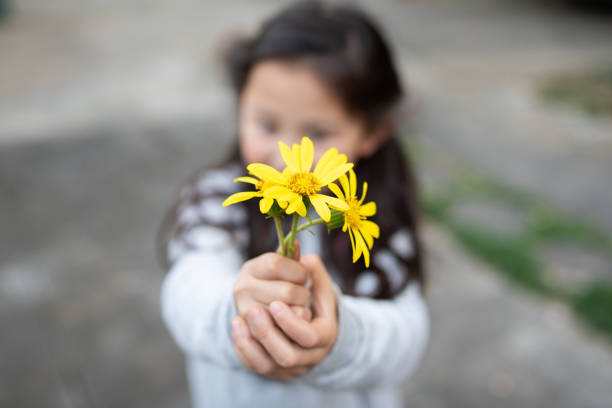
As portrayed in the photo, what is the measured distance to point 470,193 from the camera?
253cm

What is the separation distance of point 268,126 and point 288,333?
469 mm

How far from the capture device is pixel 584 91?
376 centimetres

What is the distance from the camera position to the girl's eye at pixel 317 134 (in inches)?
34.9

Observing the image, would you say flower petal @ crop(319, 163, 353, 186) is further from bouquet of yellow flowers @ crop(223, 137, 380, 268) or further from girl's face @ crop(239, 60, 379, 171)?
girl's face @ crop(239, 60, 379, 171)

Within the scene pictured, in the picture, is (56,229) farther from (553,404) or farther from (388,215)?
(553,404)

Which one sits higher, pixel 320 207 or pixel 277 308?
pixel 320 207

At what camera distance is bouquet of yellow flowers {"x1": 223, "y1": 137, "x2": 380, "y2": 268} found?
394mm

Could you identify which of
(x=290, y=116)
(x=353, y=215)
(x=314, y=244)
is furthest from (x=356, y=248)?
(x=314, y=244)

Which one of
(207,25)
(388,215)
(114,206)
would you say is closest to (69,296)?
(114,206)

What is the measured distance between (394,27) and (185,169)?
11.4 ft

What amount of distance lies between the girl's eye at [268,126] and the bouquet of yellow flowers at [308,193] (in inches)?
18.0

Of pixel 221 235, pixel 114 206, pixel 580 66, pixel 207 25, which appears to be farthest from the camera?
pixel 207 25

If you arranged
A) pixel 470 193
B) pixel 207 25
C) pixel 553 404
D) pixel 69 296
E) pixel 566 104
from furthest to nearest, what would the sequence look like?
pixel 207 25
pixel 566 104
pixel 470 193
pixel 69 296
pixel 553 404

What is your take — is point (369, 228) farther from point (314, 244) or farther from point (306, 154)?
point (314, 244)
